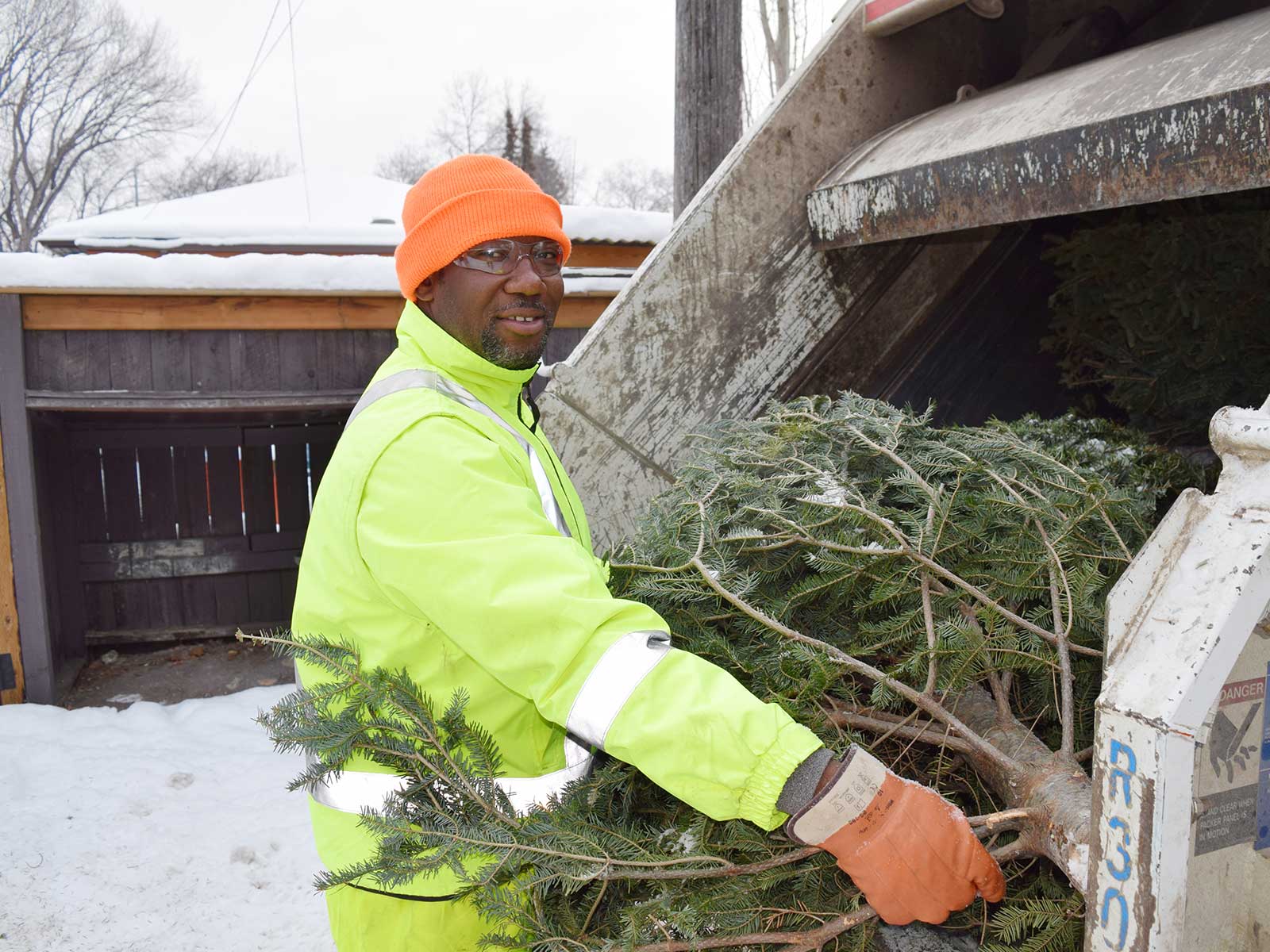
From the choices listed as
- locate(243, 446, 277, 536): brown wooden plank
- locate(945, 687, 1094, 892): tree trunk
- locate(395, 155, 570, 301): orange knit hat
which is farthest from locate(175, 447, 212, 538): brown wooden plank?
locate(945, 687, 1094, 892): tree trunk

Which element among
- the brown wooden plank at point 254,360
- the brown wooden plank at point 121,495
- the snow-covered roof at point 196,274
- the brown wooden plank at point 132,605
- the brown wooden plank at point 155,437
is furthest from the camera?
the brown wooden plank at point 132,605

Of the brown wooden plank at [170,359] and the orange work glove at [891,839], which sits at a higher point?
the brown wooden plank at [170,359]

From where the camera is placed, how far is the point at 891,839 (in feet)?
4.47

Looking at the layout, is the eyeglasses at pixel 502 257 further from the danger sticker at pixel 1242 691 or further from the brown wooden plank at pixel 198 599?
the brown wooden plank at pixel 198 599

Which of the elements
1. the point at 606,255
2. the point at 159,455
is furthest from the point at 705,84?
the point at 159,455

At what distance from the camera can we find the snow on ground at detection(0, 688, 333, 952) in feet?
12.9

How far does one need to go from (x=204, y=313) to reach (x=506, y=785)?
4.93 m

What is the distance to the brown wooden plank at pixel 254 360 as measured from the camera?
601 centimetres

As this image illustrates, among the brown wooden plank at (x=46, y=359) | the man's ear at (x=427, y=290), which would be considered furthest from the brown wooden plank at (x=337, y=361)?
the man's ear at (x=427, y=290)

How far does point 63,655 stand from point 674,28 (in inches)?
225

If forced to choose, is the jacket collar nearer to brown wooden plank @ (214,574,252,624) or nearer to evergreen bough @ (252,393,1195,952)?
evergreen bough @ (252,393,1195,952)

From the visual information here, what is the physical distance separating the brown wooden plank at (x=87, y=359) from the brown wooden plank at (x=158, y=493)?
1.55 meters

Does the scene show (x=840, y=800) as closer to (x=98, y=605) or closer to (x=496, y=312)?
(x=496, y=312)

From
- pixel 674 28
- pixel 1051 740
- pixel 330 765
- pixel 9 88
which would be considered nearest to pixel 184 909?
pixel 330 765
